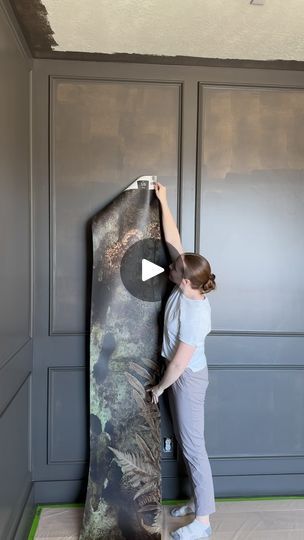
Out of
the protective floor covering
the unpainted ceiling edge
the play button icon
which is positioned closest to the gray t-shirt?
the play button icon

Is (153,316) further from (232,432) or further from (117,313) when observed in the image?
(232,432)

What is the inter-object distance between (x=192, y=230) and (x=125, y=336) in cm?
66

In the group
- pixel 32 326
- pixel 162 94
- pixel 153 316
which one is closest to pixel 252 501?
pixel 153 316

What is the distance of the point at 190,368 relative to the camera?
2158 millimetres

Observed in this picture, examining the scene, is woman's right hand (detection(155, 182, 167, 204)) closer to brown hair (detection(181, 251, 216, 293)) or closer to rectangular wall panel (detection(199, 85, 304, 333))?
rectangular wall panel (detection(199, 85, 304, 333))

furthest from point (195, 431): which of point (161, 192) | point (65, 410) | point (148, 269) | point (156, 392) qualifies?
point (161, 192)

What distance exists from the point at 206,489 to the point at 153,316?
87cm

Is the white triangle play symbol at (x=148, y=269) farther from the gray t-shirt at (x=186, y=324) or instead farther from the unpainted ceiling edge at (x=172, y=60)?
Result: the unpainted ceiling edge at (x=172, y=60)

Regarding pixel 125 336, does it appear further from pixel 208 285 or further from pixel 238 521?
pixel 238 521

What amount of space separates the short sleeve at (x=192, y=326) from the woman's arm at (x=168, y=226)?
36 cm

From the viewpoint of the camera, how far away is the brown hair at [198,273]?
2100 millimetres

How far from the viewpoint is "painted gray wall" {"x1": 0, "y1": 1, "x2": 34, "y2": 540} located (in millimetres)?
1740

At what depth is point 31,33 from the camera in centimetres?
208

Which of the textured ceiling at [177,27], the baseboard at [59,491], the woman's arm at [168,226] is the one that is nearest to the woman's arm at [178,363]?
the woman's arm at [168,226]
